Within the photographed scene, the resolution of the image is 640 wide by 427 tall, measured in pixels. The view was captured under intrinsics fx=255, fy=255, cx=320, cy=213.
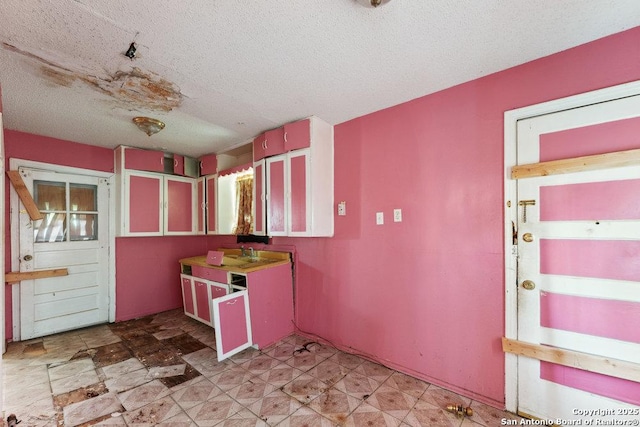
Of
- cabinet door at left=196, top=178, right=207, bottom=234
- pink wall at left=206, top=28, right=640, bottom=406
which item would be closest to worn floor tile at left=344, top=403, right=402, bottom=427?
pink wall at left=206, top=28, right=640, bottom=406

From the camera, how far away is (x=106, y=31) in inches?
57.3

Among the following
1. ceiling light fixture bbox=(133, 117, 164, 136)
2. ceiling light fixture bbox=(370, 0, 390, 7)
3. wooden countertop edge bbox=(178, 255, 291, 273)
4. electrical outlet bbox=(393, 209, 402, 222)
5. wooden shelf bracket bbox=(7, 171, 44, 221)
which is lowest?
wooden countertop edge bbox=(178, 255, 291, 273)

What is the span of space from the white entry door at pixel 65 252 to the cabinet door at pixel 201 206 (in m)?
1.18

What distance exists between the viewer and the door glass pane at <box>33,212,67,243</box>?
10.2 feet

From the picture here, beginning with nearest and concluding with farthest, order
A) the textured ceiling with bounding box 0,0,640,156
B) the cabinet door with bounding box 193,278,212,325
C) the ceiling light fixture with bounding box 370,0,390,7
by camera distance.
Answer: the ceiling light fixture with bounding box 370,0,390,7 → the textured ceiling with bounding box 0,0,640,156 → the cabinet door with bounding box 193,278,212,325

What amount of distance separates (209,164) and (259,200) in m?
1.40

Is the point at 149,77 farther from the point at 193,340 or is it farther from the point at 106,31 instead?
the point at 193,340

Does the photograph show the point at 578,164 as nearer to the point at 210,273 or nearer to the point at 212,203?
the point at 210,273

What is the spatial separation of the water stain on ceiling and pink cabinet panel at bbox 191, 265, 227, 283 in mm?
1886

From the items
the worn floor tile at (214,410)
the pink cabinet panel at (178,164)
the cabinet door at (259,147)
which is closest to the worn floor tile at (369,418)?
the worn floor tile at (214,410)

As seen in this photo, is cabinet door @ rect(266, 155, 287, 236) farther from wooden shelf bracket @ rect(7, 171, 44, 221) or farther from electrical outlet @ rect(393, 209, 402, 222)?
wooden shelf bracket @ rect(7, 171, 44, 221)

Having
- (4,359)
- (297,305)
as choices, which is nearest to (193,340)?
(297,305)

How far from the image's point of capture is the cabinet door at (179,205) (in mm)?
3869

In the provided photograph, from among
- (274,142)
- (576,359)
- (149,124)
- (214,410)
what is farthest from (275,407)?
(149,124)
